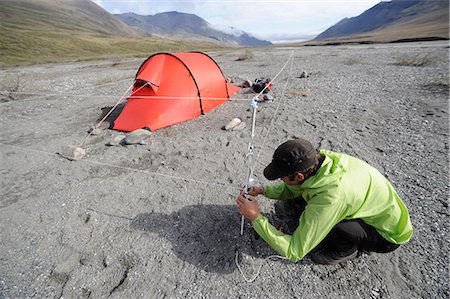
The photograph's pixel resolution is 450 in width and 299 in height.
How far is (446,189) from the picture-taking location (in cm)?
358

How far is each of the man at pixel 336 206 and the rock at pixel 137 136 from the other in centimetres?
374

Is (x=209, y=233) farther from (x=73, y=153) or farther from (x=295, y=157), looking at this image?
(x=73, y=153)

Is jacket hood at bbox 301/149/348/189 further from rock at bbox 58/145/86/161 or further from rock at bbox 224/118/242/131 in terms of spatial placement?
rock at bbox 58/145/86/161

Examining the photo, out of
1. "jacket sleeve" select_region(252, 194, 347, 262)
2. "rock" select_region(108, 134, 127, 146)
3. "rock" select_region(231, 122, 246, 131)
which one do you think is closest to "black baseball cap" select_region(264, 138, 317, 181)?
"jacket sleeve" select_region(252, 194, 347, 262)

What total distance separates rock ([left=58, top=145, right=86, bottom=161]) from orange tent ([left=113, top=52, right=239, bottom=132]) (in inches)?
50.2

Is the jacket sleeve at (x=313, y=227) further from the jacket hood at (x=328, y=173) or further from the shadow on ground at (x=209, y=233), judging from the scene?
the shadow on ground at (x=209, y=233)

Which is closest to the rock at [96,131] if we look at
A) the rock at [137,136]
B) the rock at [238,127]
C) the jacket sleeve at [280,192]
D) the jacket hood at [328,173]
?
the rock at [137,136]

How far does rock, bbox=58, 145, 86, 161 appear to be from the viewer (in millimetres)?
4799

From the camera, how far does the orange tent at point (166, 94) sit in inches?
237

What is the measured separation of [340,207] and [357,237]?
579 mm

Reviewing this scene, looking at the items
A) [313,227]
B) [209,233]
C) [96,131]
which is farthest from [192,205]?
[96,131]

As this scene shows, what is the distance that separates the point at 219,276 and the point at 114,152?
3.68 m

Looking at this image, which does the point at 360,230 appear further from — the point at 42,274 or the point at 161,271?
the point at 42,274

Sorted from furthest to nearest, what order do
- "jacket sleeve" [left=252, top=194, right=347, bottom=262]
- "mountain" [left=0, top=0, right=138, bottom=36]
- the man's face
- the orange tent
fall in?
"mountain" [left=0, top=0, right=138, bottom=36] < the orange tent < the man's face < "jacket sleeve" [left=252, top=194, right=347, bottom=262]
